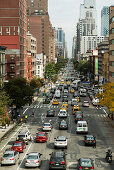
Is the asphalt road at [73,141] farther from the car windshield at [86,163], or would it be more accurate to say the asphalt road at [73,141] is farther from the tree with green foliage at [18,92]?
the tree with green foliage at [18,92]

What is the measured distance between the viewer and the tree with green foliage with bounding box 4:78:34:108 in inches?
2576

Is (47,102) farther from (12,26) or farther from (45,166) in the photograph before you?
(45,166)

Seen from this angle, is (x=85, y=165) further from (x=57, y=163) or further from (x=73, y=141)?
(x=73, y=141)

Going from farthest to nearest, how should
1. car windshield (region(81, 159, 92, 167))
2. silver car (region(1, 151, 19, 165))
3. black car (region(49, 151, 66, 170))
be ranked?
silver car (region(1, 151, 19, 165)) < black car (region(49, 151, 66, 170)) < car windshield (region(81, 159, 92, 167))

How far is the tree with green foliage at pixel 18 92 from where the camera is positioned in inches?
2576

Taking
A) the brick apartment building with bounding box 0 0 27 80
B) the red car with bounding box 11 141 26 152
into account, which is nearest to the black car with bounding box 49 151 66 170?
the red car with bounding box 11 141 26 152

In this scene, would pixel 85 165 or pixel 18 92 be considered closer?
pixel 85 165

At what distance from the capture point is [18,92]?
214 feet

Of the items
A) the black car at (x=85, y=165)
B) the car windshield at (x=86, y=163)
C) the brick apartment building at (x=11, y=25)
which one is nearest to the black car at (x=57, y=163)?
the black car at (x=85, y=165)

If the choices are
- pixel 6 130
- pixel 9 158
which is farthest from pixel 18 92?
pixel 9 158

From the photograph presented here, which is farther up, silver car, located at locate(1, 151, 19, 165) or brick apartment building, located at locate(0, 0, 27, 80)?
brick apartment building, located at locate(0, 0, 27, 80)

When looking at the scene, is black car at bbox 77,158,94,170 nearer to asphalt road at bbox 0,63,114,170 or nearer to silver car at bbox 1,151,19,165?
asphalt road at bbox 0,63,114,170

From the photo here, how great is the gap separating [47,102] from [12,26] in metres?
28.4

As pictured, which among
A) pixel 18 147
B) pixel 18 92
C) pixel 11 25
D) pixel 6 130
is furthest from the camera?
pixel 11 25
